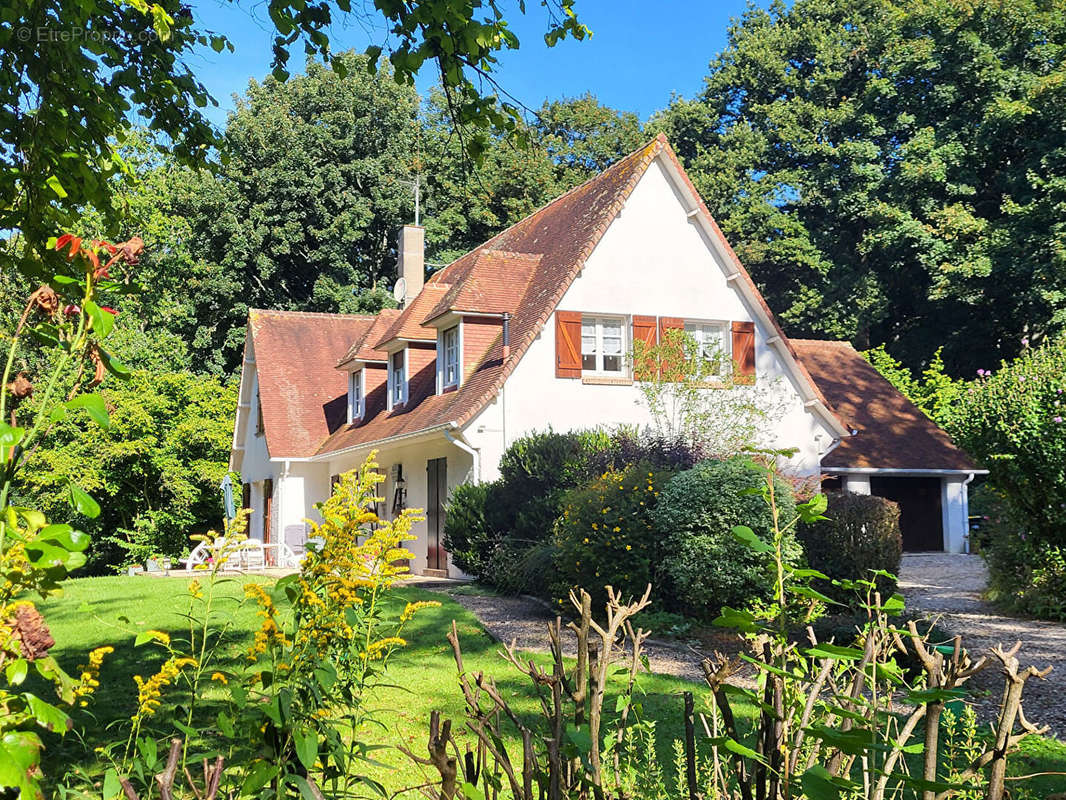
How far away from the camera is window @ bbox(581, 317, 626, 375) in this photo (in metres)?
19.0

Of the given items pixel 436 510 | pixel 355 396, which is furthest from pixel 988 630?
pixel 355 396

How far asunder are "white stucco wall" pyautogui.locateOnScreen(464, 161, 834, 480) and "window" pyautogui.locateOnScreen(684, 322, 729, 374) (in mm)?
214

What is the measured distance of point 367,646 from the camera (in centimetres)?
281

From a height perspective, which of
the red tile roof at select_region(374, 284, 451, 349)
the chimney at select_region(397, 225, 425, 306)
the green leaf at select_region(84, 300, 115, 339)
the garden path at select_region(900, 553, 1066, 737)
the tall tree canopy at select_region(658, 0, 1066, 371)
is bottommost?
the garden path at select_region(900, 553, 1066, 737)

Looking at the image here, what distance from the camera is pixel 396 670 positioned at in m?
8.43

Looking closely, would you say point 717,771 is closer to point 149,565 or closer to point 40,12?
point 40,12

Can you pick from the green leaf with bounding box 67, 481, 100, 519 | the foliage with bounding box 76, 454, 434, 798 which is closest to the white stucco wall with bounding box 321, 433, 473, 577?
the foliage with bounding box 76, 454, 434, 798

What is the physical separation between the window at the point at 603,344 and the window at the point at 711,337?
1401mm

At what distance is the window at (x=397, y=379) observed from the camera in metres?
21.9

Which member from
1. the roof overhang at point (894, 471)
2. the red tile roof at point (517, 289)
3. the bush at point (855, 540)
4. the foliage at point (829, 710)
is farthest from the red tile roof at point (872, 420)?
the foliage at point (829, 710)

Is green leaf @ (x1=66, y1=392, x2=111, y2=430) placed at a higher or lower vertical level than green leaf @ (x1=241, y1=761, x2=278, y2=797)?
higher

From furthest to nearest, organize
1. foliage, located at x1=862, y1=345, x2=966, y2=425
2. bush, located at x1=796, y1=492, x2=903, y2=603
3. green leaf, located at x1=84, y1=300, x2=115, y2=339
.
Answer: foliage, located at x1=862, y1=345, x2=966, y2=425, bush, located at x1=796, y1=492, x2=903, y2=603, green leaf, located at x1=84, y1=300, x2=115, y2=339

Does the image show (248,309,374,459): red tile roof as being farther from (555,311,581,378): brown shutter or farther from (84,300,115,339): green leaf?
(84,300,115,339): green leaf

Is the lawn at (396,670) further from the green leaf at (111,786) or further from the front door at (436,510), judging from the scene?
the front door at (436,510)
